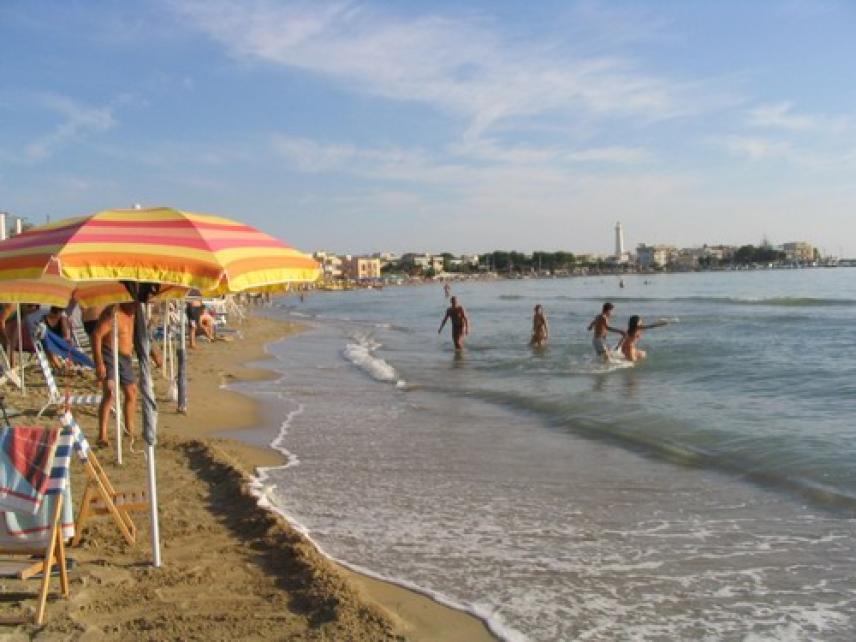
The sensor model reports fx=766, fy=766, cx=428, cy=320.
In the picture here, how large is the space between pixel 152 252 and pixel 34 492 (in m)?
1.37

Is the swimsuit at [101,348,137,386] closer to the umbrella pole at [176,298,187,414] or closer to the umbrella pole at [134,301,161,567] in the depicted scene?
the umbrella pole at [176,298,187,414]

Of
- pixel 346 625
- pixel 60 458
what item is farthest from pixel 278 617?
pixel 60 458

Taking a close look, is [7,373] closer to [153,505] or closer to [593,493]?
[153,505]

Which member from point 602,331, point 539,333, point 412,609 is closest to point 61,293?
point 412,609

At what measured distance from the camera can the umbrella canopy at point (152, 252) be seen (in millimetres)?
3932

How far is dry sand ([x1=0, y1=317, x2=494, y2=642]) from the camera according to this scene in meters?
3.82

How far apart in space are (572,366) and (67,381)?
34.5 ft

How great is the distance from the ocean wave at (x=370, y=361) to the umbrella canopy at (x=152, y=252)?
10.4 metres

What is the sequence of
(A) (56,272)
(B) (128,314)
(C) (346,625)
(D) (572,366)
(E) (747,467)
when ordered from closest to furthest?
(C) (346,625) → (A) (56,272) → (E) (747,467) → (B) (128,314) → (D) (572,366)

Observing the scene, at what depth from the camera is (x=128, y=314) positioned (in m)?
8.46

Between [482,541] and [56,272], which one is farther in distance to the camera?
[482,541]

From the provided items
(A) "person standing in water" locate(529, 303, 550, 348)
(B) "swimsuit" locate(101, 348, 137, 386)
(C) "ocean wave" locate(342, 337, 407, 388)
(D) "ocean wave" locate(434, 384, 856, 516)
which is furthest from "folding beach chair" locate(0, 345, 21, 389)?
(A) "person standing in water" locate(529, 303, 550, 348)

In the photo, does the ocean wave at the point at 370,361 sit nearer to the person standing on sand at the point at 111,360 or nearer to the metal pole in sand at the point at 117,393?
the person standing on sand at the point at 111,360

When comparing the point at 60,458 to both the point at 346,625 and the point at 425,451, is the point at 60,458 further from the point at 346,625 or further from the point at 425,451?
the point at 425,451
